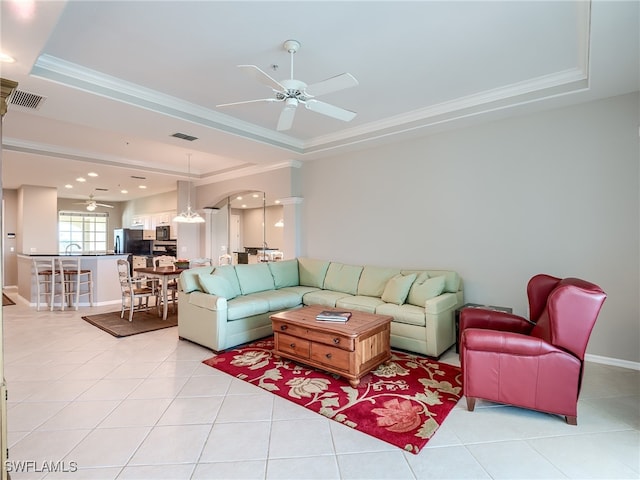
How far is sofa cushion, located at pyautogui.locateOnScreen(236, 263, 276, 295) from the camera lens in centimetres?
498

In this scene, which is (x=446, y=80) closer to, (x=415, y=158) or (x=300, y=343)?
(x=415, y=158)

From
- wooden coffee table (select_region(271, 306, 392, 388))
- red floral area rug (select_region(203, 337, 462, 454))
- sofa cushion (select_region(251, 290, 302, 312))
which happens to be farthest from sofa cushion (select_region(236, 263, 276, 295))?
wooden coffee table (select_region(271, 306, 392, 388))

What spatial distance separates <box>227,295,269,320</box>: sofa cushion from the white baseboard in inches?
146

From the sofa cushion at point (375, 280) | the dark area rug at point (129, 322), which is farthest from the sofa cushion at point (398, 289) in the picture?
the dark area rug at point (129, 322)

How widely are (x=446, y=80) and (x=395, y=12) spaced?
1287mm

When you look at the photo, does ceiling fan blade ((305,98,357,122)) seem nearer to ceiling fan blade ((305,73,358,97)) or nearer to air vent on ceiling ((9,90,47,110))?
ceiling fan blade ((305,73,358,97))

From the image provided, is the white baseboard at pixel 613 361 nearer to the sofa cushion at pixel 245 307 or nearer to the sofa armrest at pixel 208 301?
the sofa cushion at pixel 245 307

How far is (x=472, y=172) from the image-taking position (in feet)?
14.5

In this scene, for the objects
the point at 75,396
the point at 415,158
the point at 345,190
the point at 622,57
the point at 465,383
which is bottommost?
the point at 75,396

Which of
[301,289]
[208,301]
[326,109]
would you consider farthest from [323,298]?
[326,109]

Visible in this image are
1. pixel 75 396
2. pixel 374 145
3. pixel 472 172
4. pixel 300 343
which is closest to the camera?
pixel 75 396

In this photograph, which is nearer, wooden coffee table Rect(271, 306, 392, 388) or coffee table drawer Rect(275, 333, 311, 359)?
wooden coffee table Rect(271, 306, 392, 388)

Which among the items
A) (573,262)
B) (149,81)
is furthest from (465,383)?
(149,81)

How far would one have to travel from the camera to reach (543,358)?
2.48 meters
